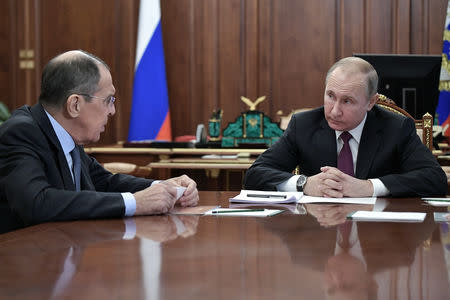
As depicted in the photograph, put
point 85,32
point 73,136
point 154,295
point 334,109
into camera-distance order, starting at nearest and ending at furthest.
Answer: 1. point 154,295
2. point 73,136
3. point 334,109
4. point 85,32

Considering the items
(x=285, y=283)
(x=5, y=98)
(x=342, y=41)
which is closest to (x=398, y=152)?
(x=285, y=283)

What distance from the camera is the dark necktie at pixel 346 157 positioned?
282cm

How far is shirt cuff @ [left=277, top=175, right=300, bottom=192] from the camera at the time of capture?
2594 mm

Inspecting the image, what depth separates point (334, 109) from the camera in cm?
278

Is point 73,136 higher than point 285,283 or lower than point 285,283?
higher

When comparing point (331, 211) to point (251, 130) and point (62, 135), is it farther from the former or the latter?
point (251, 130)

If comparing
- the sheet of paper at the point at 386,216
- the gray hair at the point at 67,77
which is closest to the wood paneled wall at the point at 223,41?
the gray hair at the point at 67,77

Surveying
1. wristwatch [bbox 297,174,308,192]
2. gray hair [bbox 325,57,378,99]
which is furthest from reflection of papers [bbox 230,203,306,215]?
gray hair [bbox 325,57,378,99]

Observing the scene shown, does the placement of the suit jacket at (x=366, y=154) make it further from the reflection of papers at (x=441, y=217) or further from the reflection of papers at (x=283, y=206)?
the reflection of papers at (x=441, y=217)

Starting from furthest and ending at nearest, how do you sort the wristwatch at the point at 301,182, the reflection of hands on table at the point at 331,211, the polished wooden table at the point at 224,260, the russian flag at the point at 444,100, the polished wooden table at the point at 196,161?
1. the russian flag at the point at 444,100
2. the polished wooden table at the point at 196,161
3. the wristwatch at the point at 301,182
4. the reflection of hands on table at the point at 331,211
5. the polished wooden table at the point at 224,260

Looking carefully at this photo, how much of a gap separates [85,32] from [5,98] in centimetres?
119

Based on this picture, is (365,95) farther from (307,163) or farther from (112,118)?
(112,118)

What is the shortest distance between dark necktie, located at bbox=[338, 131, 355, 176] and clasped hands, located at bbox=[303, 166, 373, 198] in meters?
0.38

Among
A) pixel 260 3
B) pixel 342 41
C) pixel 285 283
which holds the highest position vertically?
pixel 260 3
